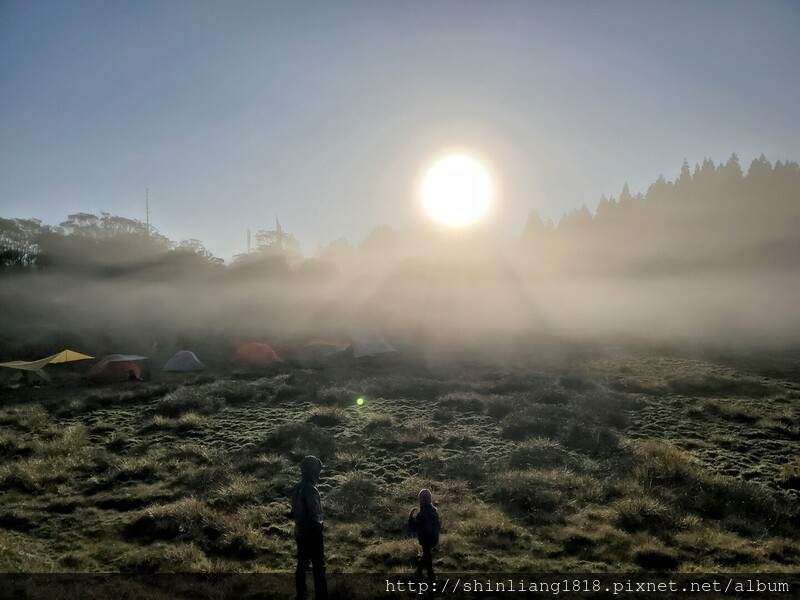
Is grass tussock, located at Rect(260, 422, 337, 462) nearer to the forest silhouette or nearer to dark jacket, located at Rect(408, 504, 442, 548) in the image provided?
→ dark jacket, located at Rect(408, 504, 442, 548)

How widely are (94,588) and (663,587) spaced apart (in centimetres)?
1061

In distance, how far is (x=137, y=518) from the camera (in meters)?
12.2

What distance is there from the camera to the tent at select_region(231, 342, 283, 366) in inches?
1495

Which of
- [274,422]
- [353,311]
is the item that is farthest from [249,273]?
[274,422]

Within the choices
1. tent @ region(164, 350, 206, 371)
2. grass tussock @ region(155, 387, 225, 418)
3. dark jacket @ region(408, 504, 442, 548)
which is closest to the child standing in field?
dark jacket @ region(408, 504, 442, 548)

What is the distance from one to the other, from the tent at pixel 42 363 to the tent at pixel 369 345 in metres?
20.6

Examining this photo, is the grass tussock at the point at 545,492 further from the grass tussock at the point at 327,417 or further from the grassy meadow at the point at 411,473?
the grass tussock at the point at 327,417

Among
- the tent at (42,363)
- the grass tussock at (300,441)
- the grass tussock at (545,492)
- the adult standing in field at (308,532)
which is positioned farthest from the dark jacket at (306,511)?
the tent at (42,363)

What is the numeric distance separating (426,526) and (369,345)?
3154 cm

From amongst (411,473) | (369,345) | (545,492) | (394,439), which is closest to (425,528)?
(545,492)

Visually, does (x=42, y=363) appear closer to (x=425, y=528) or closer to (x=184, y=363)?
(x=184, y=363)

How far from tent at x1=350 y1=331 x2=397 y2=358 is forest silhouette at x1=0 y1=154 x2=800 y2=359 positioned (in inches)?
179

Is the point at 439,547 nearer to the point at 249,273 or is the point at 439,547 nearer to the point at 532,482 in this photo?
the point at 532,482

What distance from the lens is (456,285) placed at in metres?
68.2
